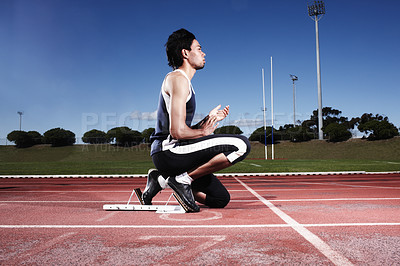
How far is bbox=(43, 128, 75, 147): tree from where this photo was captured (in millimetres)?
55906

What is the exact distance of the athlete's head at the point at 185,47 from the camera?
161 inches

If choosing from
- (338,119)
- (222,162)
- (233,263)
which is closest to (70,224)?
(222,162)

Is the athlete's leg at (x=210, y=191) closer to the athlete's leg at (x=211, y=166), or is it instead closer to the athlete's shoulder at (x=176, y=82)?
the athlete's leg at (x=211, y=166)

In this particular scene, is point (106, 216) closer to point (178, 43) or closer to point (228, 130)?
point (178, 43)

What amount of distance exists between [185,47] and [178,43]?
99 mm

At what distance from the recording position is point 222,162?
3.92m

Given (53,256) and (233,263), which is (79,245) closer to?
(53,256)

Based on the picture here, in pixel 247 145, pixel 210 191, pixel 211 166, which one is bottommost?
pixel 210 191

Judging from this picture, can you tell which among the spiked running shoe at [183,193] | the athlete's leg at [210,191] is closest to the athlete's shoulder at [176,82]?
the spiked running shoe at [183,193]

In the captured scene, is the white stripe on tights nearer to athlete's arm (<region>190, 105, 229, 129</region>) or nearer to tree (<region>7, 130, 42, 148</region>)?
athlete's arm (<region>190, 105, 229, 129</region>)

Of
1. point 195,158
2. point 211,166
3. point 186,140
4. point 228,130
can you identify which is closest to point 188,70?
point 186,140

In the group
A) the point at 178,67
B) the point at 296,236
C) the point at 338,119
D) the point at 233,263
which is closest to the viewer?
the point at 233,263

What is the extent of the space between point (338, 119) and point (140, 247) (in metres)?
85.8

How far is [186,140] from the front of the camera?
3904 millimetres
